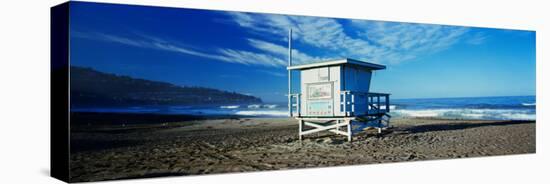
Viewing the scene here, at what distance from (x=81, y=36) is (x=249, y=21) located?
315cm

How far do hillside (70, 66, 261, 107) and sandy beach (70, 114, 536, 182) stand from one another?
29 cm

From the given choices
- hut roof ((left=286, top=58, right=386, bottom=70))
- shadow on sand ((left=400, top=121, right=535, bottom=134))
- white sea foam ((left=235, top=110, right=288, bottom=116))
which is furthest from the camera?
shadow on sand ((left=400, top=121, right=535, bottom=134))

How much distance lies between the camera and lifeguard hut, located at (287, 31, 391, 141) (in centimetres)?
1091

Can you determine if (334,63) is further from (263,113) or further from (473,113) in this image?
(473,113)

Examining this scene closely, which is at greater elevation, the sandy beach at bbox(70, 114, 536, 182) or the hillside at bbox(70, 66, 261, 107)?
the hillside at bbox(70, 66, 261, 107)

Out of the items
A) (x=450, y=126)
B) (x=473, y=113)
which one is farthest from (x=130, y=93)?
(x=473, y=113)

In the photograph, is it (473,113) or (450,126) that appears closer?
(473,113)

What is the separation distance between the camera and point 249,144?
10.1 meters

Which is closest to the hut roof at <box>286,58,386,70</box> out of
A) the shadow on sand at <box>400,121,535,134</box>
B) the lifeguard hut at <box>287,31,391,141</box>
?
the lifeguard hut at <box>287,31,391,141</box>

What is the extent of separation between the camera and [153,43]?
29.0 feet

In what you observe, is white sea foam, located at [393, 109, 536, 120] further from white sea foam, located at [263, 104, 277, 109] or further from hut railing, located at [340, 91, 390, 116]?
white sea foam, located at [263, 104, 277, 109]

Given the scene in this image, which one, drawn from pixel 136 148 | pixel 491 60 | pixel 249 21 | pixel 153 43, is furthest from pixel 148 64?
pixel 491 60

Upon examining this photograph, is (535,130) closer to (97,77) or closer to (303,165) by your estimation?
(303,165)

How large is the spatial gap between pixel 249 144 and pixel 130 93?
263cm
